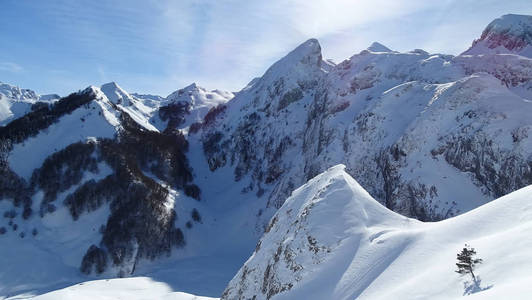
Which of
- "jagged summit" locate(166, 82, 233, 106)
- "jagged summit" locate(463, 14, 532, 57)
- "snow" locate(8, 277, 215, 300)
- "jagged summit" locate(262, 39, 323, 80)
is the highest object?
"jagged summit" locate(166, 82, 233, 106)

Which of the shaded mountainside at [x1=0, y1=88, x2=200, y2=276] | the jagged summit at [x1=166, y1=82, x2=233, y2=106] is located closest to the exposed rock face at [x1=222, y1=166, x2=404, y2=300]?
the shaded mountainside at [x1=0, y1=88, x2=200, y2=276]

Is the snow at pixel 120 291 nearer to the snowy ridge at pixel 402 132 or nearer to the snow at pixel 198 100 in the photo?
the snowy ridge at pixel 402 132

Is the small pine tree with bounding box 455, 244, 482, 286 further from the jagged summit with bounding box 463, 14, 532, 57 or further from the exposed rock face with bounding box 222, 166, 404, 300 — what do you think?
the jagged summit with bounding box 463, 14, 532, 57

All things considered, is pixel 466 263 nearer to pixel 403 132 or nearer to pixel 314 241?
pixel 314 241

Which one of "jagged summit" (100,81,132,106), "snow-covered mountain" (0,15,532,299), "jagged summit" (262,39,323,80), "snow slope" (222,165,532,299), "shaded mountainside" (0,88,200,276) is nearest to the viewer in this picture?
"snow slope" (222,165,532,299)

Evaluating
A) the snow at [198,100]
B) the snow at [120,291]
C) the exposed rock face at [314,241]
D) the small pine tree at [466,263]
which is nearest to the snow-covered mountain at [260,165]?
the exposed rock face at [314,241]

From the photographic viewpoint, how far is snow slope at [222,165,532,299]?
12.1 metres

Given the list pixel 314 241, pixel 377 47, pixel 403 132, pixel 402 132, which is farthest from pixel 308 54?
pixel 314 241

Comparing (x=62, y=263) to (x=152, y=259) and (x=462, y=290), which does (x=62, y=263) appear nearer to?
(x=152, y=259)

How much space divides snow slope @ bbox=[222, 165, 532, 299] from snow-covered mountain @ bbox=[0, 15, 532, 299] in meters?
0.25

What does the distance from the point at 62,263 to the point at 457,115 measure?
224ft

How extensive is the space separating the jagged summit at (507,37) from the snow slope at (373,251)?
6462 cm

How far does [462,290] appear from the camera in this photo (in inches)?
455

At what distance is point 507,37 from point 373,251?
75.3 metres
